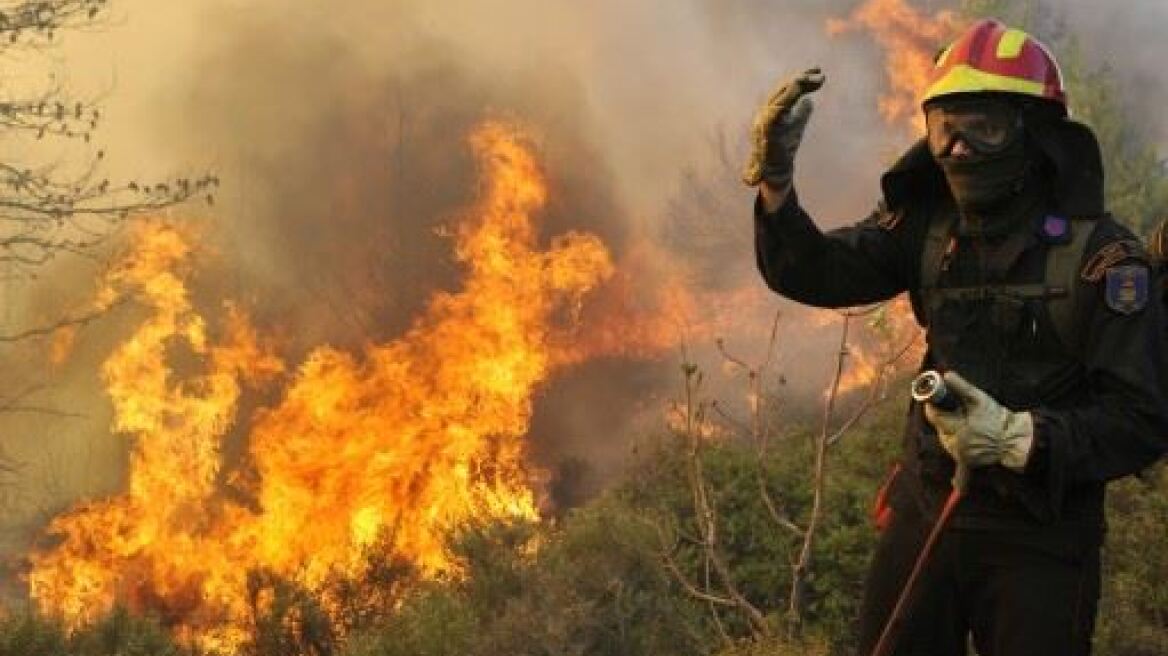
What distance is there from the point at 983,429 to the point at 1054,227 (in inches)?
21.7

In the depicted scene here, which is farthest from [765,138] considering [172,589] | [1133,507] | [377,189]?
[377,189]

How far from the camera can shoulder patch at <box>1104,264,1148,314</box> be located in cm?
227

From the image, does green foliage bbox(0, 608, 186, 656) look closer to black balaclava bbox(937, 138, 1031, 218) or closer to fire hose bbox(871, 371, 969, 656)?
fire hose bbox(871, 371, 969, 656)

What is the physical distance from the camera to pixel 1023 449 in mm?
2221

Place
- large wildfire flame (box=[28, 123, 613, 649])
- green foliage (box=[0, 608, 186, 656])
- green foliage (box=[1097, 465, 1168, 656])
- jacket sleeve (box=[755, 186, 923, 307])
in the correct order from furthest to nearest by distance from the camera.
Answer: large wildfire flame (box=[28, 123, 613, 649]) → green foliage (box=[0, 608, 186, 656]) → green foliage (box=[1097, 465, 1168, 656]) → jacket sleeve (box=[755, 186, 923, 307])

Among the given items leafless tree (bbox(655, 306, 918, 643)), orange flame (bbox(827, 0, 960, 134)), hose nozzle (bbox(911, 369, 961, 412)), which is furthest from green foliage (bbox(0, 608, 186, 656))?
orange flame (bbox(827, 0, 960, 134))

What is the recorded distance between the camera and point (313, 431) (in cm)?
1217

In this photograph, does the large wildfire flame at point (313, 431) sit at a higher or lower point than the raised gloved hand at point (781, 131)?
higher

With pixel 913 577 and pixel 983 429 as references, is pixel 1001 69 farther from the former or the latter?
pixel 913 577

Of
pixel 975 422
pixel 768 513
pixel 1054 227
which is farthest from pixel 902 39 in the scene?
pixel 975 422

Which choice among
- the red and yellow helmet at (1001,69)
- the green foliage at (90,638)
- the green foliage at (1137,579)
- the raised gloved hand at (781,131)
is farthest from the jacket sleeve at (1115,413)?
the green foliage at (90,638)

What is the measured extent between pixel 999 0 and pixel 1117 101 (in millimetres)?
2678

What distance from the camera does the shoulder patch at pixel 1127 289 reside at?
7.45 ft

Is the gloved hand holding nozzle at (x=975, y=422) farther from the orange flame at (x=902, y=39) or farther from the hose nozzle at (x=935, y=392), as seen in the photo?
the orange flame at (x=902, y=39)
